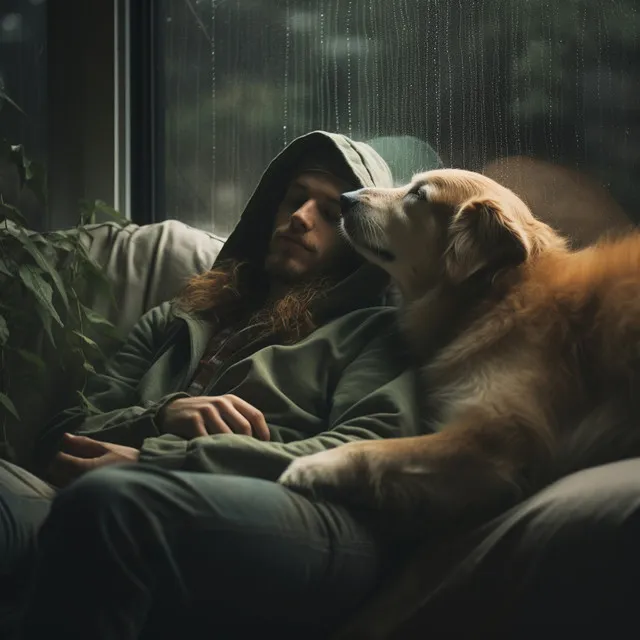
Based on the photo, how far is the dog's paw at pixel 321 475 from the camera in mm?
910

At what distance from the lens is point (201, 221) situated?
135cm

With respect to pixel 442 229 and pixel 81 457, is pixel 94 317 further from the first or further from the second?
pixel 442 229

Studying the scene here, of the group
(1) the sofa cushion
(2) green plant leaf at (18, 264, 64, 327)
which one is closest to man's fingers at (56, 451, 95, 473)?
(1) the sofa cushion

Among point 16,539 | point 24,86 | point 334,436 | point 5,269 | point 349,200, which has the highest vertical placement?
point 24,86

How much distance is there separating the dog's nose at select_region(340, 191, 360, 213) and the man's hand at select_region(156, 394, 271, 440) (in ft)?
0.85

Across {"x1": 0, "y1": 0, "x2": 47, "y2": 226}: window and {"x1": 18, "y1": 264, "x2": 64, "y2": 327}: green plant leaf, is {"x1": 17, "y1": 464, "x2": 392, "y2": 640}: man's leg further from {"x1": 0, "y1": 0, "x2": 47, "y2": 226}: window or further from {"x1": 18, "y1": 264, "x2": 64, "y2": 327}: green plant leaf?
{"x1": 0, "y1": 0, "x2": 47, "y2": 226}: window

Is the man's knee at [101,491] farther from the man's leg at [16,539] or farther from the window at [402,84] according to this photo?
the window at [402,84]

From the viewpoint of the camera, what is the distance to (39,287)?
3.98 feet

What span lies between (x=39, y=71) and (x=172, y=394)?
55cm

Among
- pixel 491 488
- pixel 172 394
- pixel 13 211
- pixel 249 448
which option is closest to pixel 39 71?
pixel 13 211

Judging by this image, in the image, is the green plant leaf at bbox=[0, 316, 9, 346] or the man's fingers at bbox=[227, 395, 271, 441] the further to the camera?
the green plant leaf at bbox=[0, 316, 9, 346]

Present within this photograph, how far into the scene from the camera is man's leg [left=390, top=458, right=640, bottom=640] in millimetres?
798

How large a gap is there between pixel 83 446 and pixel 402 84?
564 millimetres

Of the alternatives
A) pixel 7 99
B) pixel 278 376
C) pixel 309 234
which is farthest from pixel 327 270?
pixel 7 99
